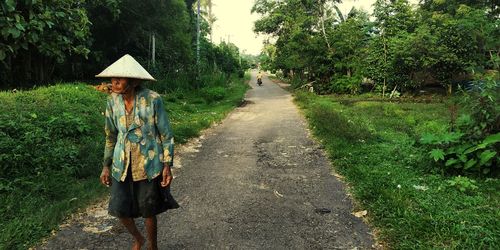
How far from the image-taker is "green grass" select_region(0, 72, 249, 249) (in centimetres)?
422

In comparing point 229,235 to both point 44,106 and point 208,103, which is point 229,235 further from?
point 208,103

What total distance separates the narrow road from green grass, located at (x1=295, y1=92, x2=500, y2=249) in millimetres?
270

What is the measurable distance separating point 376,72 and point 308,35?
602cm

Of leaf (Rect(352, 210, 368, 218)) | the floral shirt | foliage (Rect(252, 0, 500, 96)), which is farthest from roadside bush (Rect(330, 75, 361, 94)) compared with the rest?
the floral shirt

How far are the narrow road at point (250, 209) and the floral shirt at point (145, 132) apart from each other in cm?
105

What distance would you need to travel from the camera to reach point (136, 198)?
335 centimetres

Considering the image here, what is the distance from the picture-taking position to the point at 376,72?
2084cm

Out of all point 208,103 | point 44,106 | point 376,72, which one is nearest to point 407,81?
point 376,72

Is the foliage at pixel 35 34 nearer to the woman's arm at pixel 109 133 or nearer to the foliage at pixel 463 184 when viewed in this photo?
the woman's arm at pixel 109 133

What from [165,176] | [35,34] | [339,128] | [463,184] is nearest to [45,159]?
[165,176]

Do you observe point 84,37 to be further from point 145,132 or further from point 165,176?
point 165,176

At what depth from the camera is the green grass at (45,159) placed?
4.22 metres

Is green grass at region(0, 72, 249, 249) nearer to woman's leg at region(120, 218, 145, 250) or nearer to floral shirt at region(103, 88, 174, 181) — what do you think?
woman's leg at region(120, 218, 145, 250)

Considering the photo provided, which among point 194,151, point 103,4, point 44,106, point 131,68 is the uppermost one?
point 103,4
